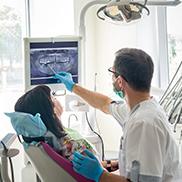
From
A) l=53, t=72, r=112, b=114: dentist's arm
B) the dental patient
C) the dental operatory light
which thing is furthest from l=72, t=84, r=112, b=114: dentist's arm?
the dental operatory light

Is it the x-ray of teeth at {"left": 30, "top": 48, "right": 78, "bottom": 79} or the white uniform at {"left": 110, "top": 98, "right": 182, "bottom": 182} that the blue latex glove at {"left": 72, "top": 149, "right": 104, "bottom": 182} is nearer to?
the white uniform at {"left": 110, "top": 98, "right": 182, "bottom": 182}

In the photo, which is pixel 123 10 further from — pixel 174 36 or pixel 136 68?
pixel 174 36

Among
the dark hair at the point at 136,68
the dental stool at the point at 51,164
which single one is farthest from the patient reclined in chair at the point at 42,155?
the dark hair at the point at 136,68

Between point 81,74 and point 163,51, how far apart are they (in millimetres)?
1361

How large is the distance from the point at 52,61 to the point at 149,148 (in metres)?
1.03

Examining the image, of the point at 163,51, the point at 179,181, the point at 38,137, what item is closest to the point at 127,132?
the point at 179,181

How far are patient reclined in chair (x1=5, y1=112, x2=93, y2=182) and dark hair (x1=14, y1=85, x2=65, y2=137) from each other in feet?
0.28

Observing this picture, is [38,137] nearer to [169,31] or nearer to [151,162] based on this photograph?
[151,162]

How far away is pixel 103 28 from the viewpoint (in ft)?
11.0

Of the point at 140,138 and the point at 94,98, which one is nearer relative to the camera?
the point at 140,138

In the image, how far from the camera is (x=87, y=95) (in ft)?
6.86

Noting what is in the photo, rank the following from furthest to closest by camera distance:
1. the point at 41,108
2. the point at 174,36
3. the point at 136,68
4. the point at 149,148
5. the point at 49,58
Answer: the point at 174,36, the point at 49,58, the point at 41,108, the point at 136,68, the point at 149,148

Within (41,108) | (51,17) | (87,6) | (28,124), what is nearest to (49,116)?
(41,108)

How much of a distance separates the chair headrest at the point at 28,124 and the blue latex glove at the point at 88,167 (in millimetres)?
239
